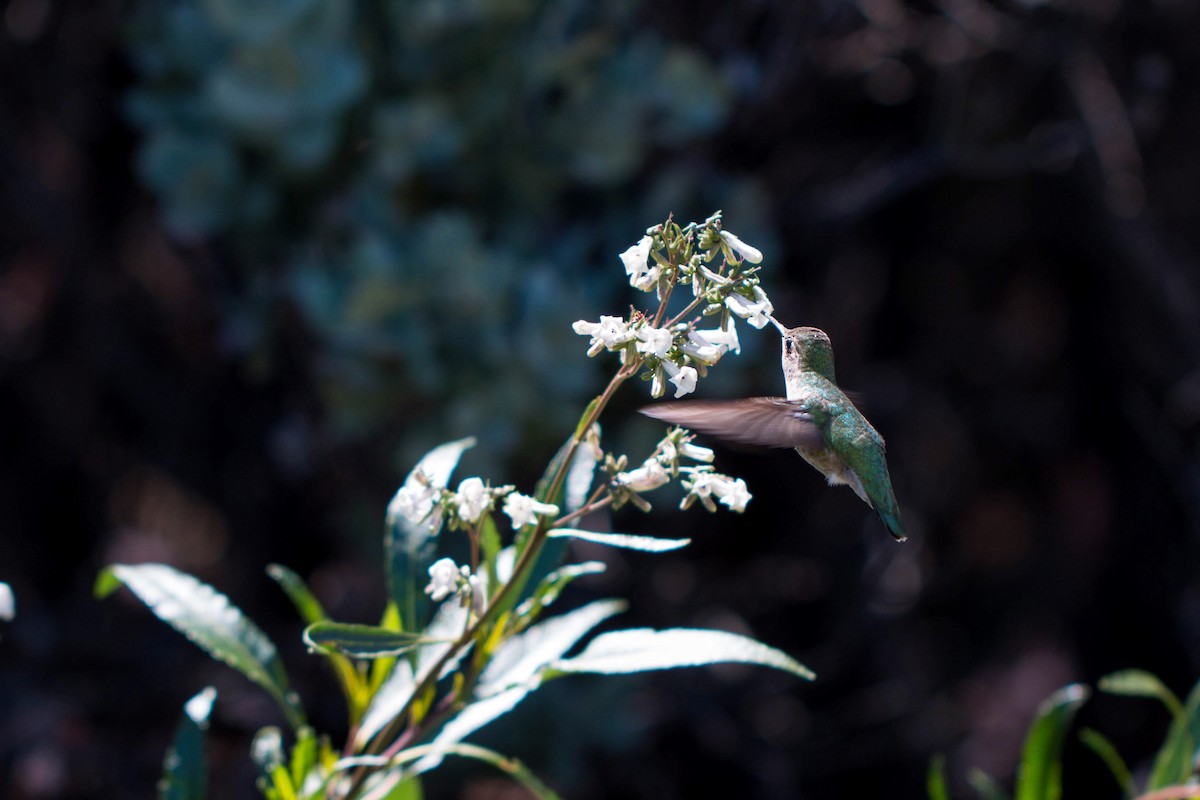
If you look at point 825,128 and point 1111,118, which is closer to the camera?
point 1111,118

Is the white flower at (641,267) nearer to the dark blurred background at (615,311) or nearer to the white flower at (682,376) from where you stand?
the white flower at (682,376)

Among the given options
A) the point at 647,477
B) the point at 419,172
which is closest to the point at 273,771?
the point at 647,477

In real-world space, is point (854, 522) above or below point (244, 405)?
below

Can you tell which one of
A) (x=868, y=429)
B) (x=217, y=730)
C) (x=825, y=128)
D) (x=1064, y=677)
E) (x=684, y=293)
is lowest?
(x=1064, y=677)

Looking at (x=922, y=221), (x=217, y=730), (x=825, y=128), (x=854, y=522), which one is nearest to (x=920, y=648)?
(x=854, y=522)

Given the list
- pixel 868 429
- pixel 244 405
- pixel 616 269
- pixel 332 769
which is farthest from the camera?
pixel 244 405

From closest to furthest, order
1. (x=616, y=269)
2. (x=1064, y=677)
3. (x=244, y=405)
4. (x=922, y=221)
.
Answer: (x=616, y=269)
(x=244, y=405)
(x=922, y=221)
(x=1064, y=677)

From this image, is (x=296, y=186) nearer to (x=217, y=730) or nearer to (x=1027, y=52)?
(x=217, y=730)
